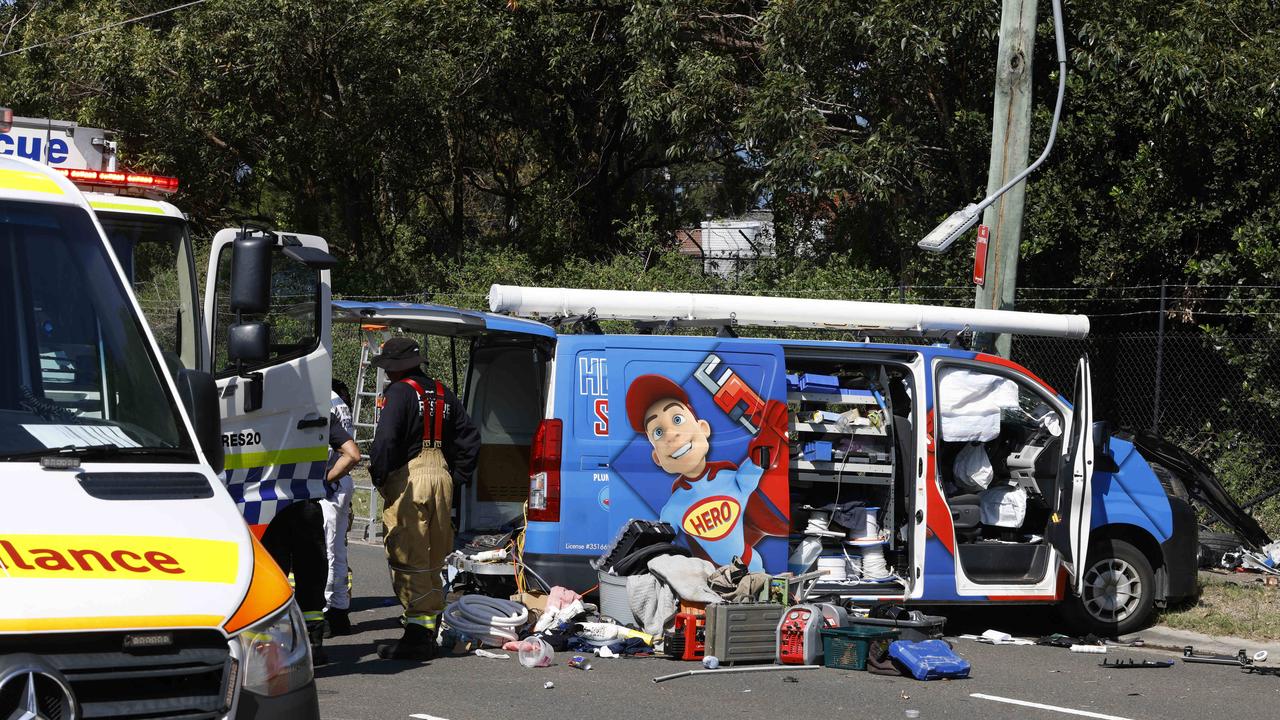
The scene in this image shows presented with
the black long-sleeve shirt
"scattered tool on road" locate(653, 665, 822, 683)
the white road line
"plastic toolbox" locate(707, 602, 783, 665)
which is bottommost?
"scattered tool on road" locate(653, 665, 822, 683)

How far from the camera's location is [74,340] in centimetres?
493

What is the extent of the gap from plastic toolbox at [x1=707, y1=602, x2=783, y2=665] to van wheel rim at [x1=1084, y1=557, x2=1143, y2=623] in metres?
2.73

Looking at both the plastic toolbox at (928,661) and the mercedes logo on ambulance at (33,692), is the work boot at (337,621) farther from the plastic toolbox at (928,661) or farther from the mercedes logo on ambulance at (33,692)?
the mercedes logo on ambulance at (33,692)

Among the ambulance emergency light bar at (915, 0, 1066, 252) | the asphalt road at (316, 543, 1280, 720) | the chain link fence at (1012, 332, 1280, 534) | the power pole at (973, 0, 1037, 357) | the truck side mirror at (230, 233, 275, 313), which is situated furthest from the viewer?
the chain link fence at (1012, 332, 1280, 534)

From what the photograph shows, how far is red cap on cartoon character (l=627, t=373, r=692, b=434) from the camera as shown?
868 cm

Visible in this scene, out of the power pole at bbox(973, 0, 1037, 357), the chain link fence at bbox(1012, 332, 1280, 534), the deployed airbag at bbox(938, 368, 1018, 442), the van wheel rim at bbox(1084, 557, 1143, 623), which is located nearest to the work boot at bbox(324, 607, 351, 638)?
the deployed airbag at bbox(938, 368, 1018, 442)

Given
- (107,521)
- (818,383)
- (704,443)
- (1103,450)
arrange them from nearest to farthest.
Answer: (107,521), (704,443), (818,383), (1103,450)

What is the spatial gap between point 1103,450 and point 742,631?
10.6 feet

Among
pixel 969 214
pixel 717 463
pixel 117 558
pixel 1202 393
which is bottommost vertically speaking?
pixel 117 558

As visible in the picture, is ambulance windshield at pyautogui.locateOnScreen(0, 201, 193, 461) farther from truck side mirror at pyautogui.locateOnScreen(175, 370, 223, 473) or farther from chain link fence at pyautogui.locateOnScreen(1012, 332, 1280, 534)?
chain link fence at pyautogui.locateOnScreen(1012, 332, 1280, 534)

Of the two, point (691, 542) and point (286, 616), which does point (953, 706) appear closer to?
point (691, 542)

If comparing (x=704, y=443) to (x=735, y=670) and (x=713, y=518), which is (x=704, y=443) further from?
(x=735, y=670)

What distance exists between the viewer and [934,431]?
919cm

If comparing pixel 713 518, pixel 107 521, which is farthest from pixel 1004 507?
pixel 107 521
